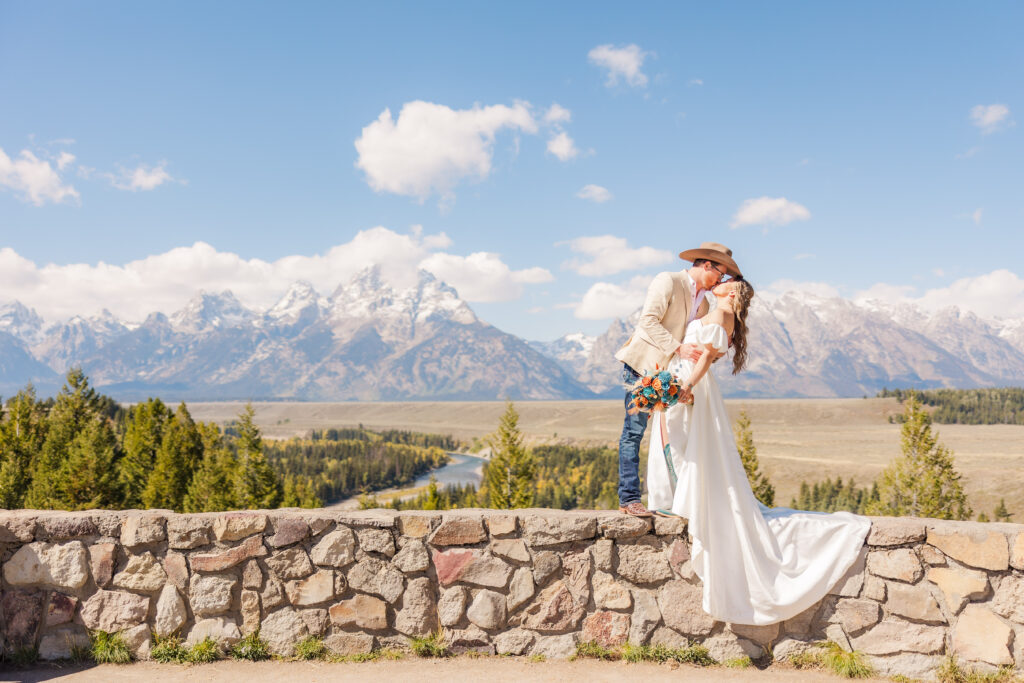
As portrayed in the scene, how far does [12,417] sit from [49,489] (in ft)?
25.6

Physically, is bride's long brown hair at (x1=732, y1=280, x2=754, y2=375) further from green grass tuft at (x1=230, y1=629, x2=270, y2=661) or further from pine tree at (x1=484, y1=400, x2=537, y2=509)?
pine tree at (x1=484, y1=400, x2=537, y2=509)

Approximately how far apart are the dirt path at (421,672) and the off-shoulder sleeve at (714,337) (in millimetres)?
3045

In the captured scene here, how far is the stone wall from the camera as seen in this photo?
18.9ft

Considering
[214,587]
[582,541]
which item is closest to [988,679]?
[582,541]

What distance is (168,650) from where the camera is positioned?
5.82 meters

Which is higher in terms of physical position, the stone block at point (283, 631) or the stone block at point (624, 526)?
the stone block at point (624, 526)

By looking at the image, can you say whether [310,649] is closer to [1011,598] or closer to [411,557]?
[411,557]

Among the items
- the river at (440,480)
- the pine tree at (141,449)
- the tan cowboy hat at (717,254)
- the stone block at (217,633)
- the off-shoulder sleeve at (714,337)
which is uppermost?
the tan cowboy hat at (717,254)

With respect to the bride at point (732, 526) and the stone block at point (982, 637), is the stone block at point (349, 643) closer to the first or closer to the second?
the bride at point (732, 526)

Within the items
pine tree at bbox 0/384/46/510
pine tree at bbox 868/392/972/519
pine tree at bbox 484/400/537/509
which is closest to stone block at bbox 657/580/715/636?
pine tree at bbox 0/384/46/510

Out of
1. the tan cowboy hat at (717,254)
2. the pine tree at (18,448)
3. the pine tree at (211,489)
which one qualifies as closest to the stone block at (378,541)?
the tan cowboy hat at (717,254)

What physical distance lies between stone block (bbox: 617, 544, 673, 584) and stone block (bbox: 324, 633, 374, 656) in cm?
267

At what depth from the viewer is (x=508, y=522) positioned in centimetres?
A: 584

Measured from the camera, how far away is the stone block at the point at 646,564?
5.73 meters
